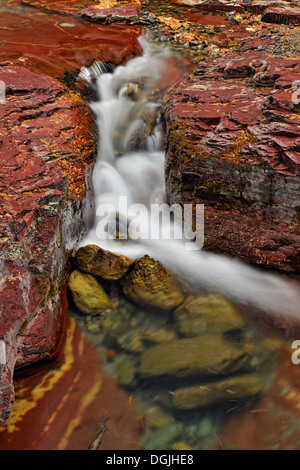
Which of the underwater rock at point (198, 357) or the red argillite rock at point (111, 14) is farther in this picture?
the red argillite rock at point (111, 14)

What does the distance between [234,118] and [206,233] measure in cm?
170

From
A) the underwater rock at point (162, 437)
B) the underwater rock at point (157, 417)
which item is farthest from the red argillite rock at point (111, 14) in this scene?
the underwater rock at point (162, 437)

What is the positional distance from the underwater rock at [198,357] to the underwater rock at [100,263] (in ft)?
3.72

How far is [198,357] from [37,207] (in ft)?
7.58

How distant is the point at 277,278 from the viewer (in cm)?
493

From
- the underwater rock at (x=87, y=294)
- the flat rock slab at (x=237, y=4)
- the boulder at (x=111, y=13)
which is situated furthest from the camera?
the flat rock slab at (x=237, y=4)

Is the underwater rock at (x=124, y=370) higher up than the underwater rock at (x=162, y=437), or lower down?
higher up

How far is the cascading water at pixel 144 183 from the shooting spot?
4.77 metres

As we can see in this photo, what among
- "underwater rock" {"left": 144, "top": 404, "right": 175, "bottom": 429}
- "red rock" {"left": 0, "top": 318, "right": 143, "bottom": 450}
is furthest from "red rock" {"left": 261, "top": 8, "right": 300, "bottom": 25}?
"underwater rock" {"left": 144, "top": 404, "right": 175, "bottom": 429}

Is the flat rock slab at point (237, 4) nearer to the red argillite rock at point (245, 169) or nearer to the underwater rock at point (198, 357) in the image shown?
the red argillite rock at point (245, 169)

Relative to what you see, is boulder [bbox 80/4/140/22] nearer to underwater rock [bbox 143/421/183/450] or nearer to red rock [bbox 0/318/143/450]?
red rock [bbox 0/318/143/450]

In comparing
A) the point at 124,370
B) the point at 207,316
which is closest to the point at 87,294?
the point at 124,370

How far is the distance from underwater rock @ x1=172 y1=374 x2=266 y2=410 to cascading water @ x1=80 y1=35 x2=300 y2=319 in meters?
1.04

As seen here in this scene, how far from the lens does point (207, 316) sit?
4336 mm
